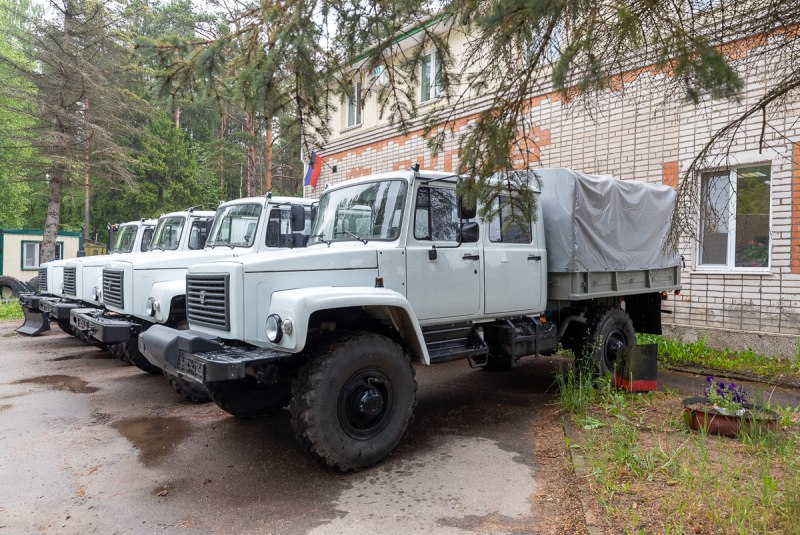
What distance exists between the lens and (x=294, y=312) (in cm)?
369

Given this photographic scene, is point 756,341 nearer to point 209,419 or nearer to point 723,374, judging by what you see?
point 723,374

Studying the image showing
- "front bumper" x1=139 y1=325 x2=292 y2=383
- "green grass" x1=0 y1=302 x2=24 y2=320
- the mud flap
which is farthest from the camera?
"green grass" x1=0 y1=302 x2=24 y2=320

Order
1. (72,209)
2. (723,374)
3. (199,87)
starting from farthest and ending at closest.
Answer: (72,209), (723,374), (199,87)

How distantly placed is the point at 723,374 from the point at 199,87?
7.08 metres

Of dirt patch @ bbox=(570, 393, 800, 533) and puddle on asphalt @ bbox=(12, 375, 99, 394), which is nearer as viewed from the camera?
dirt patch @ bbox=(570, 393, 800, 533)

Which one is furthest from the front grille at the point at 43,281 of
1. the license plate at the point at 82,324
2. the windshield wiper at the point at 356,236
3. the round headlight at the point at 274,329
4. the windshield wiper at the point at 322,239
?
the round headlight at the point at 274,329

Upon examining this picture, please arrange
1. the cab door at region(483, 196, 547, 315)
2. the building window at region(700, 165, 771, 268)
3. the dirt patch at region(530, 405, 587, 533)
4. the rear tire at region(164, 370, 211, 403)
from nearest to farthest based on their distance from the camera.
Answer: the dirt patch at region(530, 405, 587, 533)
the cab door at region(483, 196, 547, 315)
the rear tire at region(164, 370, 211, 403)
the building window at region(700, 165, 771, 268)

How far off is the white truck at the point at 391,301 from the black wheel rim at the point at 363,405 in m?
0.01

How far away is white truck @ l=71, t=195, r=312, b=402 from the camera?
5887mm

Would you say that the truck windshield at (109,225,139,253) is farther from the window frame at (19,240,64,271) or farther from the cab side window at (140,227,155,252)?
the window frame at (19,240,64,271)

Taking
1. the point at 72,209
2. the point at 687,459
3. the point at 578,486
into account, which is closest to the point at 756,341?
the point at 687,459

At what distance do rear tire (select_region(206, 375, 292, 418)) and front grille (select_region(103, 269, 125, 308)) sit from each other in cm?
263

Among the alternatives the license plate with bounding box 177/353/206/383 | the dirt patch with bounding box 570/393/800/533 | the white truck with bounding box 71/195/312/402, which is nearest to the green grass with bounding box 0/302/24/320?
the white truck with bounding box 71/195/312/402

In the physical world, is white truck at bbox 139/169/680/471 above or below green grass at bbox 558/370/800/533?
above
